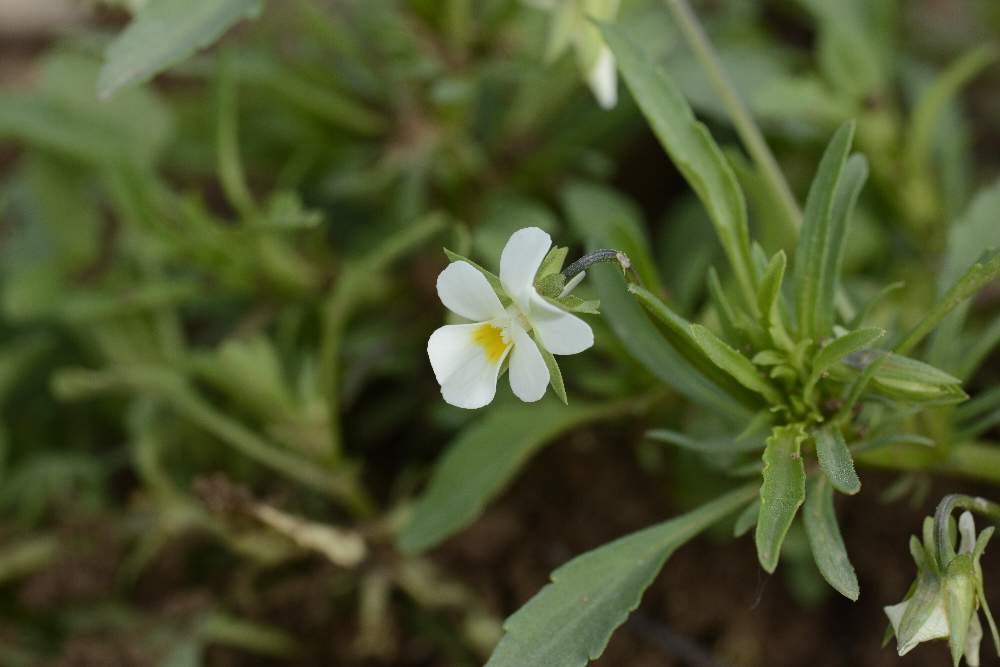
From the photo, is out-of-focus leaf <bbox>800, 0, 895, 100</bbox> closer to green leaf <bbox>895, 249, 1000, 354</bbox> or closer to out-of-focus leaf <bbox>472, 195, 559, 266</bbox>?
out-of-focus leaf <bbox>472, 195, 559, 266</bbox>

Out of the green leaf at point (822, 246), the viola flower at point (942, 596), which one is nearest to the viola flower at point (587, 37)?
the green leaf at point (822, 246)

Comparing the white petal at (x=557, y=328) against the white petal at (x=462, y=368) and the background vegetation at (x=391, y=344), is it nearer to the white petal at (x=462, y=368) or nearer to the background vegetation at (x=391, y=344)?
the white petal at (x=462, y=368)

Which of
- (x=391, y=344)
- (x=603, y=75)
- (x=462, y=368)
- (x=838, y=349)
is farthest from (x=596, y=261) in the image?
(x=391, y=344)

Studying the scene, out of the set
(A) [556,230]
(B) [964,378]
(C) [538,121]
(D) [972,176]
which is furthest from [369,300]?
(D) [972,176]

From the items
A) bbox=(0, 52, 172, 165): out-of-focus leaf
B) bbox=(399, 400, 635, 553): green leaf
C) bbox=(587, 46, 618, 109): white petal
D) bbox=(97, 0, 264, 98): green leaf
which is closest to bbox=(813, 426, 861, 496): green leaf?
bbox=(399, 400, 635, 553): green leaf

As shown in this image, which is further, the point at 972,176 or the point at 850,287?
the point at 972,176

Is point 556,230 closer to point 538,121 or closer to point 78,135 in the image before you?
point 538,121

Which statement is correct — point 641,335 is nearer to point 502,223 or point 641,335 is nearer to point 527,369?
point 527,369
